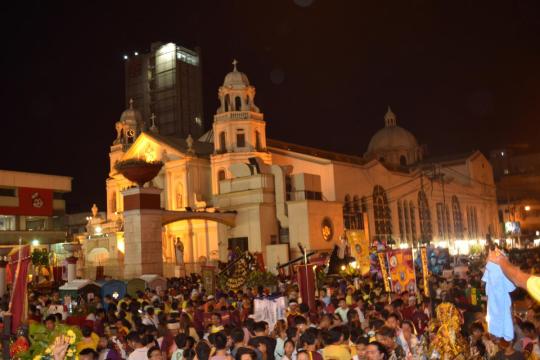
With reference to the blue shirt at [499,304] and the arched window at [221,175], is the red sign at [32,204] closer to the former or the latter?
the arched window at [221,175]

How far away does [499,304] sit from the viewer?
5.52 m

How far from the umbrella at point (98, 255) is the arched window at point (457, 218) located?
3737 cm

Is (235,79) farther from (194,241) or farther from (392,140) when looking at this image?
(392,140)

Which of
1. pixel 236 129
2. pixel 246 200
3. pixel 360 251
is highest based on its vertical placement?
pixel 236 129

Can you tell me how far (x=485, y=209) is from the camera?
229 feet

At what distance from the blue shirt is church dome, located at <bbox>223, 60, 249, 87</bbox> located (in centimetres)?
4084

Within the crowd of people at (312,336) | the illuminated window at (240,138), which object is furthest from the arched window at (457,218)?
the crowd of people at (312,336)

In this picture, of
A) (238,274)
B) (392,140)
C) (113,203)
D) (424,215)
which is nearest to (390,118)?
(392,140)

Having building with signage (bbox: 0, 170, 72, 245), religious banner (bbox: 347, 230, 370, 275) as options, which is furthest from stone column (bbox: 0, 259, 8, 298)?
building with signage (bbox: 0, 170, 72, 245)

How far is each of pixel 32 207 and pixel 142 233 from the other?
1211 inches

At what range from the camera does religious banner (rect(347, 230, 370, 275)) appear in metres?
24.6

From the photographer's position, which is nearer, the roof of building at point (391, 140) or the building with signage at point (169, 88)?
the building with signage at point (169, 88)

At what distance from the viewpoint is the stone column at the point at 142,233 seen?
2778 centimetres

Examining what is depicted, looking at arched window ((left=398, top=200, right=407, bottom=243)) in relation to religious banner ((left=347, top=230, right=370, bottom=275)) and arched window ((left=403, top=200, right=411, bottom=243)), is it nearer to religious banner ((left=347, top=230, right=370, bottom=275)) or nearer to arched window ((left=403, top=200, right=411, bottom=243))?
arched window ((left=403, top=200, right=411, bottom=243))
